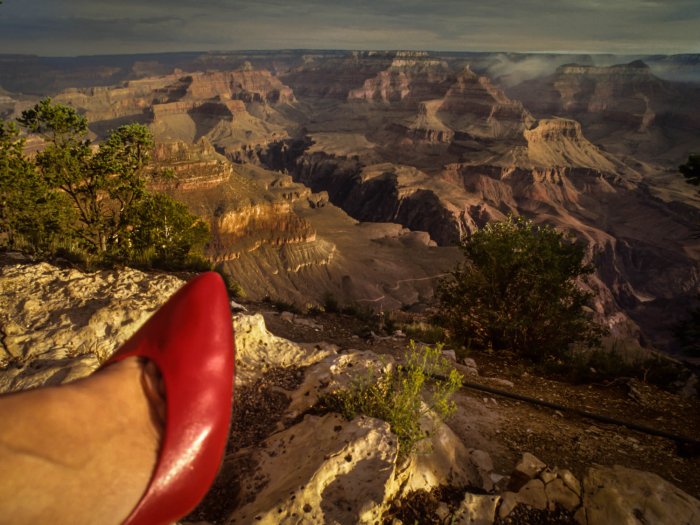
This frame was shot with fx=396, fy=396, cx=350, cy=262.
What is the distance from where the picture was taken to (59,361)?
3936 millimetres

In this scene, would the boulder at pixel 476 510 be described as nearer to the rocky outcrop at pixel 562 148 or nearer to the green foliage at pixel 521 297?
the green foliage at pixel 521 297

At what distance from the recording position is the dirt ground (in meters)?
4.08

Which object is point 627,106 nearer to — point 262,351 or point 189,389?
point 262,351

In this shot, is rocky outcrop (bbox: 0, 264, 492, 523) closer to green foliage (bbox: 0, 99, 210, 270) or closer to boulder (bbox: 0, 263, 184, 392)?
boulder (bbox: 0, 263, 184, 392)

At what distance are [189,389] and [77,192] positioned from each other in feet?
41.8

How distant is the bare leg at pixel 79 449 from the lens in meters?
1.37

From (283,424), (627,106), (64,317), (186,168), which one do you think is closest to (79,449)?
(283,424)

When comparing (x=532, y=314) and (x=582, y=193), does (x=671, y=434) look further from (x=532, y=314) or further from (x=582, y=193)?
(x=582, y=193)

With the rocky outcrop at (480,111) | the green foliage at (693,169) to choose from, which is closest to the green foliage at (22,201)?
the green foliage at (693,169)

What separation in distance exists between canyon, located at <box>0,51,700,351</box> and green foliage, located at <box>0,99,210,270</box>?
10614 millimetres

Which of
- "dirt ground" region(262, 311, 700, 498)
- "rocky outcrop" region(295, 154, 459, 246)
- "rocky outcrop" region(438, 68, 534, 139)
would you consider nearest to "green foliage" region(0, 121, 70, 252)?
"dirt ground" region(262, 311, 700, 498)

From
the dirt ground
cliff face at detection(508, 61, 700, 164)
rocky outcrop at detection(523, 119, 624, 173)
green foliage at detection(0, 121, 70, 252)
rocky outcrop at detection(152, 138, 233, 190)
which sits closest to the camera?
the dirt ground

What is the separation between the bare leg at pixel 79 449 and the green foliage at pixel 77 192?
834 centimetres

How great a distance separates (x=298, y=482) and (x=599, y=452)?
3.41 m
